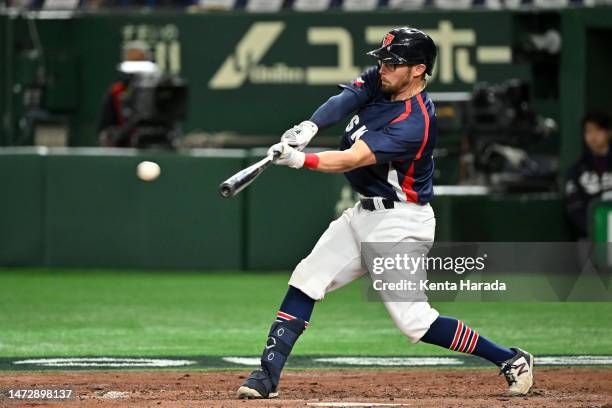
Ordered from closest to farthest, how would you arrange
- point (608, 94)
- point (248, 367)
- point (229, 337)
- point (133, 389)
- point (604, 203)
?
point (133, 389), point (248, 367), point (229, 337), point (604, 203), point (608, 94)

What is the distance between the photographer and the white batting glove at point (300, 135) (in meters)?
6.36

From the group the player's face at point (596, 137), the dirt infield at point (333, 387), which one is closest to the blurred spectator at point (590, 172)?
the player's face at point (596, 137)

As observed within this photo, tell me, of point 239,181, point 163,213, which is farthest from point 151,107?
point 239,181

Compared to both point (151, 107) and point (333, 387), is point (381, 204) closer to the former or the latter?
point (333, 387)

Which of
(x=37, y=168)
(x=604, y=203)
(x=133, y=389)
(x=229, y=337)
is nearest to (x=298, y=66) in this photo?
(x=37, y=168)

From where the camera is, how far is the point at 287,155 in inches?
243

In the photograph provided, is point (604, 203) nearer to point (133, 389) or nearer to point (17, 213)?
point (17, 213)

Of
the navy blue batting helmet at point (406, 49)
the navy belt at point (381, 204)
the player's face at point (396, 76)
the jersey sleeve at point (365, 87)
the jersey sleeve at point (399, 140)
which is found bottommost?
the navy belt at point (381, 204)

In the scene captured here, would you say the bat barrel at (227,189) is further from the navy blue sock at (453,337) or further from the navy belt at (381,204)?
the navy blue sock at (453,337)

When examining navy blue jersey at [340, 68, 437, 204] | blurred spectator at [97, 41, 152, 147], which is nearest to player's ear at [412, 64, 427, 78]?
navy blue jersey at [340, 68, 437, 204]

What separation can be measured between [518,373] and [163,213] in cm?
733

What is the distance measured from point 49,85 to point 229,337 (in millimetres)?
7739

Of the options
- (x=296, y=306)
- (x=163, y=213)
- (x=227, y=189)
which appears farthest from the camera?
(x=163, y=213)

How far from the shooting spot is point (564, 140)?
14438 mm
